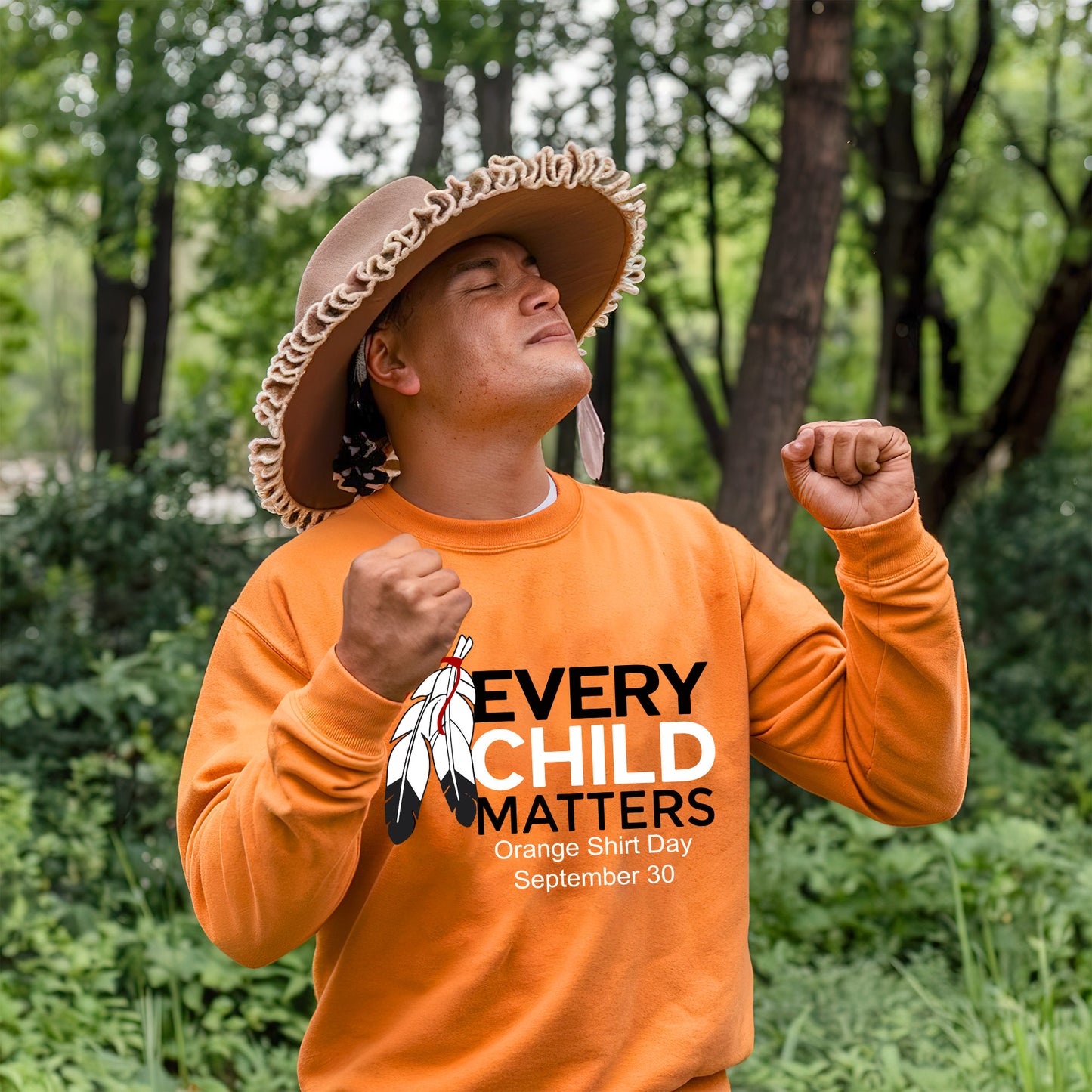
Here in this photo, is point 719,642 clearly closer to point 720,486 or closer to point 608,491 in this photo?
point 608,491

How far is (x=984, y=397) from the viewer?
11141 millimetres

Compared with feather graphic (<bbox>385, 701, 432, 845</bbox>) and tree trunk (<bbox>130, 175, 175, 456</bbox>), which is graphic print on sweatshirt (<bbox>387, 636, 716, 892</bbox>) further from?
tree trunk (<bbox>130, 175, 175, 456</bbox>)

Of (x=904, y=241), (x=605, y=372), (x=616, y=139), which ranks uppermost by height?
(x=616, y=139)

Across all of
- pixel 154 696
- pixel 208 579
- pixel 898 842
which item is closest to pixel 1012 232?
pixel 898 842

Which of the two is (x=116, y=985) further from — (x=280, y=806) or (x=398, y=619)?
(x=398, y=619)

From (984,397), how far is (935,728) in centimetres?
1001

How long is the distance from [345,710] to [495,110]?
18.0 ft

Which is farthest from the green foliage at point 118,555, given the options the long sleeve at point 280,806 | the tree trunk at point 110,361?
the tree trunk at point 110,361

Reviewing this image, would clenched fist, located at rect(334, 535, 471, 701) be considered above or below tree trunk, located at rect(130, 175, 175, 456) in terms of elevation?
below

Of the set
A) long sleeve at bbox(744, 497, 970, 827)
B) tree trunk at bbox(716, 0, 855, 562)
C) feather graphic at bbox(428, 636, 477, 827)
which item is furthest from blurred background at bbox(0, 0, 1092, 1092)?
feather graphic at bbox(428, 636, 477, 827)

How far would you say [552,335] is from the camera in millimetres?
1966

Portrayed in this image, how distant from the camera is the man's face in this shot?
6.23 ft

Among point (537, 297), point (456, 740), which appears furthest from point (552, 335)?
point (456, 740)

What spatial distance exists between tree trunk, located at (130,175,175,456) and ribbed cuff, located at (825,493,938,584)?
356 inches
